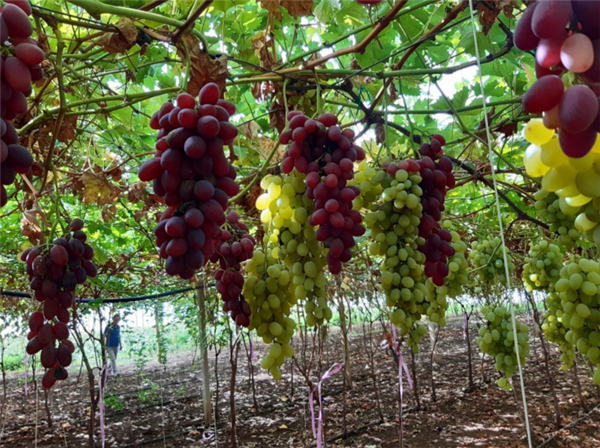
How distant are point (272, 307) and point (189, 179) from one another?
0.60 metres

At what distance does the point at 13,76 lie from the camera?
2.31 feet

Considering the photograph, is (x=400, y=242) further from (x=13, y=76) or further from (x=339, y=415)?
(x=339, y=415)

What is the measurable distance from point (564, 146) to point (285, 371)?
9533mm

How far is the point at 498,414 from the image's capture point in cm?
579

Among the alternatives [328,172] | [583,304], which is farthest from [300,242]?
[583,304]

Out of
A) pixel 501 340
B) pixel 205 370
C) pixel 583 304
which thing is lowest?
pixel 205 370

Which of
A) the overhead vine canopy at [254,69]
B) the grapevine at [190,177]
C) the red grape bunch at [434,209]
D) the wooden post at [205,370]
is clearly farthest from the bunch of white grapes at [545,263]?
the wooden post at [205,370]

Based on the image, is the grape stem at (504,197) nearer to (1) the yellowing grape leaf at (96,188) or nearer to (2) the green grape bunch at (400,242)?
(2) the green grape bunch at (400,242)

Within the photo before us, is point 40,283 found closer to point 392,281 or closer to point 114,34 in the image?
point 114,34

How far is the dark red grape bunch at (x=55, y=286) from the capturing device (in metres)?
1.34

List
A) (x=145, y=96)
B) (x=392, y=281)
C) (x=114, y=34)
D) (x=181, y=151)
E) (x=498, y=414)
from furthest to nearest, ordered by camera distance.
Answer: (x=498, y=414), (x=145, y=96), (x=392, y=281), (x=114, y=34), (x=181, y=151)

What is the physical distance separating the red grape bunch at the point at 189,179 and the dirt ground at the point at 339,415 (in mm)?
4706

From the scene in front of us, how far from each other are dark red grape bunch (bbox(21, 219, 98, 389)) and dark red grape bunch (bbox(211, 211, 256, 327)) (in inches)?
16.5

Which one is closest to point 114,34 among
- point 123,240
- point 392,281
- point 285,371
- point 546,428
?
point 392,281
